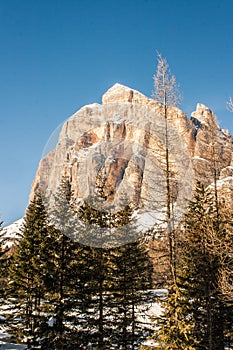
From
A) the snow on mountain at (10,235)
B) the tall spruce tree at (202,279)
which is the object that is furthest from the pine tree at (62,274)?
the tall spruce tree at (202,279)

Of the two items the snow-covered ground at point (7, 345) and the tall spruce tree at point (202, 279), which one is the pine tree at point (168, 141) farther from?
the snow-covered ground at point (7, 345)

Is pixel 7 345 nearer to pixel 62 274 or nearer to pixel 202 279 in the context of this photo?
pixel 62 274

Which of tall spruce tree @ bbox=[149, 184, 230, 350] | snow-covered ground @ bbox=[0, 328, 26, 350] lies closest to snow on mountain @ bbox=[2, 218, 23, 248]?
snow-covered ground @ bbox=[0, 328, 26, 350]

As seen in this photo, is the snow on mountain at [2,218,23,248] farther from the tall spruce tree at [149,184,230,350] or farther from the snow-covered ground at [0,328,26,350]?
the tall spruce tree at [149,184,230,350]

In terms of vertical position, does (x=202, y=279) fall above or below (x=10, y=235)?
below

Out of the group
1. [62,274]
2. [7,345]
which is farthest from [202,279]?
[7,345]

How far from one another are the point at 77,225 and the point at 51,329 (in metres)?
5.34

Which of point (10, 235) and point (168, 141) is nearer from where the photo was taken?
point (168, 141)

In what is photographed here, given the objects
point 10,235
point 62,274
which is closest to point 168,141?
point 62,274

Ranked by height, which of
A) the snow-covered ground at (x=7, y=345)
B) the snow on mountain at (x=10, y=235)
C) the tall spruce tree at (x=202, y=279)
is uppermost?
the snow on mountain at (x=10, y=235)

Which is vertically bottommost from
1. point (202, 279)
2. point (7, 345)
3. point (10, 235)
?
point (7, 345)

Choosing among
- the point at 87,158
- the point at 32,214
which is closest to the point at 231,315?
the point at 32,214

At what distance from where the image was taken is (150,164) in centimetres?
1764

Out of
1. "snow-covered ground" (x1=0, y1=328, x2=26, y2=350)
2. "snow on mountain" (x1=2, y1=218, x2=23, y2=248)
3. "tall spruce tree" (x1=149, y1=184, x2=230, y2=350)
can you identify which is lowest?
"snow-covered ground" (x1=0, y1=328, x2=26, y2=350)
